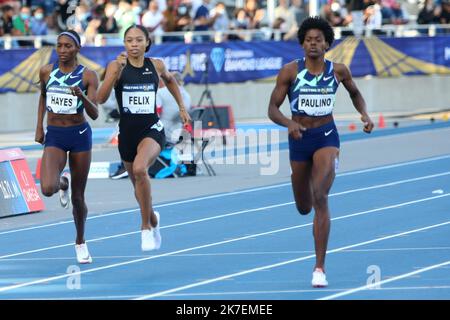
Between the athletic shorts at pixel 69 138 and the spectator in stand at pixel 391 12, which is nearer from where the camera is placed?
the athletic shorts at pixel 69 138

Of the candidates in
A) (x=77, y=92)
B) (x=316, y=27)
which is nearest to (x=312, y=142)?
(x=316, y=27)

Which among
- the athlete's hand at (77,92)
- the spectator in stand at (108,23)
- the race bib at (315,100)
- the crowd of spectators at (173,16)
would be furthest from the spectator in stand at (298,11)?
the race bib at (315,100)

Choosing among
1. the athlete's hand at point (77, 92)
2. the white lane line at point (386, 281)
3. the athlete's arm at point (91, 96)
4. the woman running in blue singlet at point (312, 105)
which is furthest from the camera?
the athlete's arm at point (91, 96)

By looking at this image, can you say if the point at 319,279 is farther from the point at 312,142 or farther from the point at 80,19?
the point at 80,19

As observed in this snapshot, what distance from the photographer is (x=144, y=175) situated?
11.4 metres

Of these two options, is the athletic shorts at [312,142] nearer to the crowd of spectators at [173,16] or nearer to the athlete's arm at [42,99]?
the athlete's arm at [42,99]

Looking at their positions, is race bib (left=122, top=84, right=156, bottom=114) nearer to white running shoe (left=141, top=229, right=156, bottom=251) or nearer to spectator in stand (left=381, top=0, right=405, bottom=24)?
white running shoe (left=141, top=229, right=156, bottom=251)

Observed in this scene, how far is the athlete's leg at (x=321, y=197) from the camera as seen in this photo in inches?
398

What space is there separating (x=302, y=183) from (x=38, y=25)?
59.4 feet

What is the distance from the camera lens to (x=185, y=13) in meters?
29.0

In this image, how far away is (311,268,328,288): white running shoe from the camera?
32.6 ft

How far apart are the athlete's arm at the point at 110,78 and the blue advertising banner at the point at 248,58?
13938 millimetres
